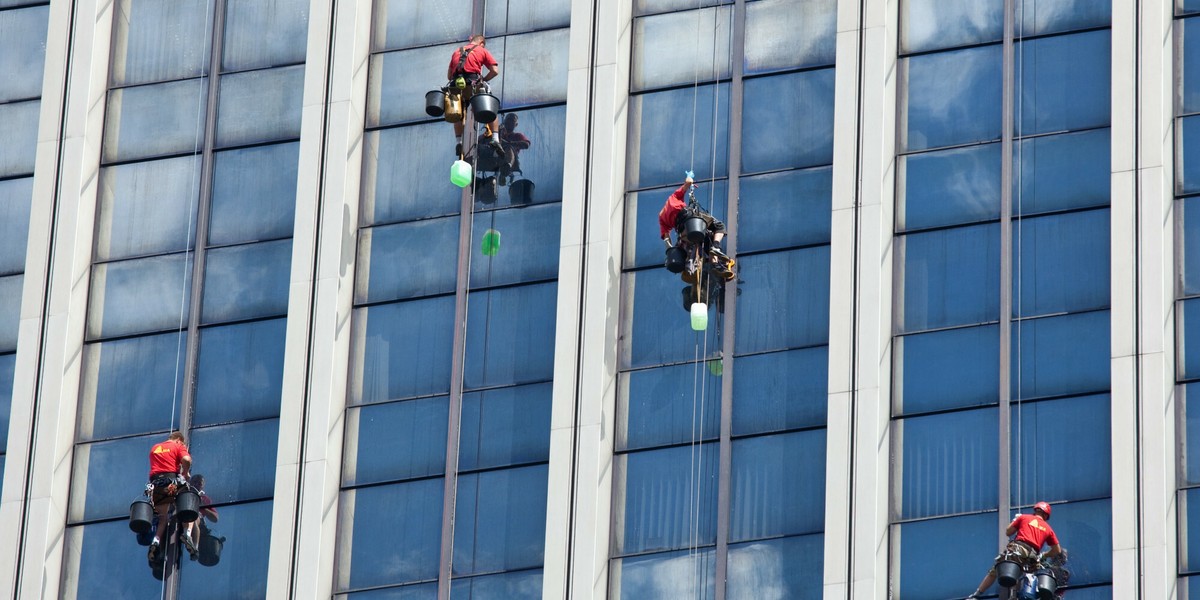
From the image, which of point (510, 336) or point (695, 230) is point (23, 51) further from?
point (695, 230)

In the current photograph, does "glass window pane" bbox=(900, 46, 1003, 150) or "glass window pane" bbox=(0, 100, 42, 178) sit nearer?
"glass window pane" bbox=(900, 46, 1003, 150)

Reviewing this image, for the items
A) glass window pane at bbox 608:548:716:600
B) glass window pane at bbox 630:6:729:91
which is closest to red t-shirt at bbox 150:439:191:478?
glass window pane at bbox 608:548:716:600

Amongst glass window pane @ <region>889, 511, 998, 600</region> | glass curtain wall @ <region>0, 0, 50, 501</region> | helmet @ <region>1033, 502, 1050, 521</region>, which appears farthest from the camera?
glass curtain wall @ <region>0, 0, 50, 501</region>

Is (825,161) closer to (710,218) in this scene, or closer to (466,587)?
(710,218)

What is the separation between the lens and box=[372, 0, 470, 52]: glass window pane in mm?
42188

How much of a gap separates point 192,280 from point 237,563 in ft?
14.2

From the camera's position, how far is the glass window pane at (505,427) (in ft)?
129

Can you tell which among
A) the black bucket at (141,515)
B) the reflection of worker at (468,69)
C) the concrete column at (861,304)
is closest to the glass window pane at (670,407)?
the concrete column at (861,304)

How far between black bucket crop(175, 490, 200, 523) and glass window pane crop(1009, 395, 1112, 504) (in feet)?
35.8

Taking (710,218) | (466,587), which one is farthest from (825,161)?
(466,587)

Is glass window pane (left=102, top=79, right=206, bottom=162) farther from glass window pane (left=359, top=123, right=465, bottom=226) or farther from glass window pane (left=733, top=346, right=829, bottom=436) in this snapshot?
glass window pane (left=733, top=346, right=829, bottom=436)

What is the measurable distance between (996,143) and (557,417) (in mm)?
6952

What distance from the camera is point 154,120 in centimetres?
4288

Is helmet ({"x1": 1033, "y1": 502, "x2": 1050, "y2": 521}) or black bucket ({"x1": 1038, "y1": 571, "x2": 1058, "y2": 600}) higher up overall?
helmet ({"x1": 1033, "y1": 502, "x2": 1050, "y2": 521})
